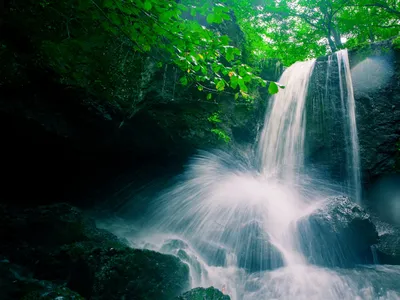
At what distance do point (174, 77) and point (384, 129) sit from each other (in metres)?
8.07

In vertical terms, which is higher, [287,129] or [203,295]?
[287,129]

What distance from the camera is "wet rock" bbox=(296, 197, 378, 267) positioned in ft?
19.2

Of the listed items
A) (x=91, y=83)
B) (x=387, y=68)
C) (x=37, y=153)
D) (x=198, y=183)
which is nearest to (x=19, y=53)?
(x=91, y=83)

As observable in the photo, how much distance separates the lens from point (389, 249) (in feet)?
21.2

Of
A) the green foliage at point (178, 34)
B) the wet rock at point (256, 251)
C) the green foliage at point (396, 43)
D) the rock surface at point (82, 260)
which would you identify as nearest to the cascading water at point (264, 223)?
the wet rock at point (256, 251)

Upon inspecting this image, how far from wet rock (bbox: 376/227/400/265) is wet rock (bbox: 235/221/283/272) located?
332 cm

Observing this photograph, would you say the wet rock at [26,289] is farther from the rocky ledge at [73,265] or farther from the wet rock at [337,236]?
the wet rock at [337,236]

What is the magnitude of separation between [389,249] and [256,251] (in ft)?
13.6

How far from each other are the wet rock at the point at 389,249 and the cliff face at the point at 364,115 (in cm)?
215

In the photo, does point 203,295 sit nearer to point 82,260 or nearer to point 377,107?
point 82,260

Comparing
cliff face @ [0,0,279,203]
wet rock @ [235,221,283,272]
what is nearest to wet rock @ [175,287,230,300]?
wet rock @ [235,221,283,272]

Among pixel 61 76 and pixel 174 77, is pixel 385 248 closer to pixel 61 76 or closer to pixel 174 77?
pixel 174 77

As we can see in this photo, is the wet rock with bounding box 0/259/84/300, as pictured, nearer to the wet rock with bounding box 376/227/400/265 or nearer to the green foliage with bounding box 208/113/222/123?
the green foliage with bounding box 208/113/222/123

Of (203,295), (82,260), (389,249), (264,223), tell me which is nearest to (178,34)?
(203,295)
